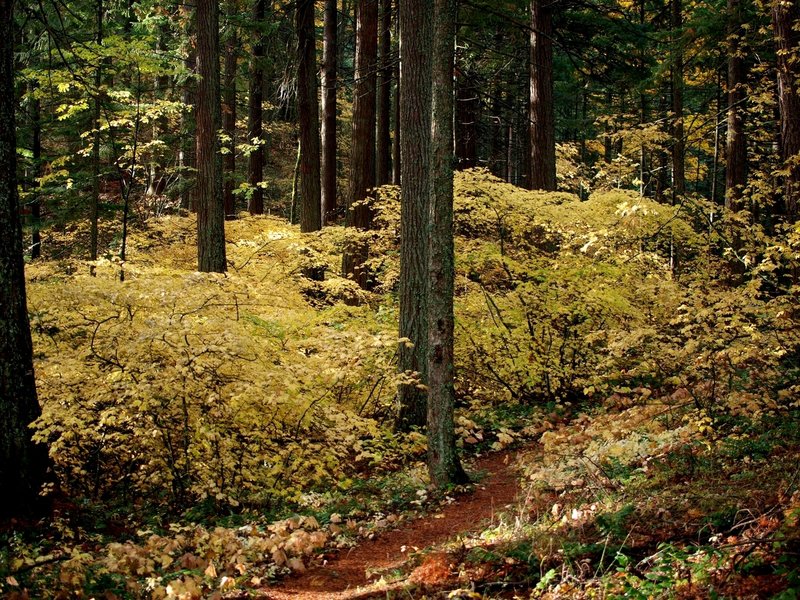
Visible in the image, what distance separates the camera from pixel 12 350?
17.7ft

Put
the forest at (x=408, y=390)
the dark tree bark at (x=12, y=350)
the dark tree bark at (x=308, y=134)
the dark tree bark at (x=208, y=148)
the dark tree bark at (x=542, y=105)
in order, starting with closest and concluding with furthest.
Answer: the forest at (x=408, y=390)
the dark tree bark at (x=12, y=350)
the dark tree bark at (x=208, y=148)
the dark tree bark at (x=542, y=105)
the dark tree bark at (x=308, y=134)

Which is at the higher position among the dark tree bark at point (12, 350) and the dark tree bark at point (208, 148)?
the dark tree bark at point (208, 148)

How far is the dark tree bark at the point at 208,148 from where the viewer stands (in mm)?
10242

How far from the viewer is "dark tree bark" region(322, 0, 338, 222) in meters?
14.6

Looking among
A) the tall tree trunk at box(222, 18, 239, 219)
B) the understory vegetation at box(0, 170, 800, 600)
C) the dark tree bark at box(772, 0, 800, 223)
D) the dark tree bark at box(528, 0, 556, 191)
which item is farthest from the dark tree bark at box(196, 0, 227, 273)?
the dark tree bark at box(772, 0, 800, 223)

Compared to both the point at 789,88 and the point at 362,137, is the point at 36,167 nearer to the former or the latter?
the point at 362,137

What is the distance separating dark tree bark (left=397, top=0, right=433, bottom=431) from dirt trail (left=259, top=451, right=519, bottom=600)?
91.4 inches

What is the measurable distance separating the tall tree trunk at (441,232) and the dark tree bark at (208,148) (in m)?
4.96

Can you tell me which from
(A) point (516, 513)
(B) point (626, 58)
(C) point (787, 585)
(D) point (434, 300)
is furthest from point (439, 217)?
(B) point (626, 58)

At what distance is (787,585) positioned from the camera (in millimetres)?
2846

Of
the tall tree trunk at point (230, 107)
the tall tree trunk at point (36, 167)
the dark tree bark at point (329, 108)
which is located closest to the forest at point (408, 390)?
the dark tree bark at point (329, 108)

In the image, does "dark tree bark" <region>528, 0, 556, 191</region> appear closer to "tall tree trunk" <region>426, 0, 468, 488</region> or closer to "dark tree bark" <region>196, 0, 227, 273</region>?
"dark tree bark" <region>196, 0, 227, 273</region>

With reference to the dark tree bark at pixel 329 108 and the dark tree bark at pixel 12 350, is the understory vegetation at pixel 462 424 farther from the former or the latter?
the dark tree bark at pixel 329 108

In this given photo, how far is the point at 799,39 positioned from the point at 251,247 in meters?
10.3
